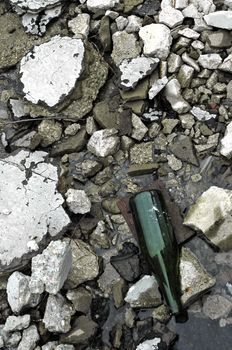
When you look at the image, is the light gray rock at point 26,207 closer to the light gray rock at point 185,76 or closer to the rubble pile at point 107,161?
the rubble pile at point 107,161

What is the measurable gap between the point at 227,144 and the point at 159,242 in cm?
51

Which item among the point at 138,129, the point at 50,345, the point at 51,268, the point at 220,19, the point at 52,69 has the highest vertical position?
the point at 220,19

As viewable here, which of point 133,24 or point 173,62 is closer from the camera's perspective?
point 173,62

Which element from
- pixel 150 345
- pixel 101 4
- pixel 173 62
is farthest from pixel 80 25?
pixel 150 345

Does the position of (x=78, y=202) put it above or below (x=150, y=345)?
above

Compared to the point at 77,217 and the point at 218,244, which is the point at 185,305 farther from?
the point at 77,217

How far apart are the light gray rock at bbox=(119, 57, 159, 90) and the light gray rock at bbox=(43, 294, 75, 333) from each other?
0.97m

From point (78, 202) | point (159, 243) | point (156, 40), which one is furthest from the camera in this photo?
point (156, 40)

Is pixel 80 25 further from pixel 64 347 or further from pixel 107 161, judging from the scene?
pixel 64 347

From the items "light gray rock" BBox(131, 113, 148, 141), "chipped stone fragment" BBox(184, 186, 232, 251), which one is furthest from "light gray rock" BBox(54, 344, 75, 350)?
"light gray rock" BBox(131, 113, 148, 141)

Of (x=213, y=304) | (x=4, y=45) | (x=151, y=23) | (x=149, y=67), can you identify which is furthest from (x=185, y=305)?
(x=4, y=45)

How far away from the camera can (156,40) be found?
9.14ft

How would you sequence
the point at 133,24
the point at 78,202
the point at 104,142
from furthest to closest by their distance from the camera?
1. the point at 133,24
2. the point at 104,142
3. the point at 78,202

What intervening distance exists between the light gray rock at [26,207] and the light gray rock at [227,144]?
711 millimetres
